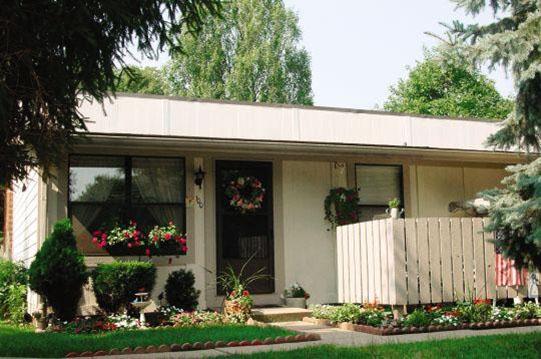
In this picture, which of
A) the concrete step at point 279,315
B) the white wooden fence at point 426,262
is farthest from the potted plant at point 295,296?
the white wooden fence at point 426,262

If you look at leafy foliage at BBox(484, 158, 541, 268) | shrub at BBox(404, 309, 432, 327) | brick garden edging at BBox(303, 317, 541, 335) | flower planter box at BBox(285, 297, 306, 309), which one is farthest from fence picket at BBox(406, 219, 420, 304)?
flower planter box at BBox(285, 297, 306, 309)

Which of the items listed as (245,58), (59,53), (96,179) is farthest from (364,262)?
(245,58)

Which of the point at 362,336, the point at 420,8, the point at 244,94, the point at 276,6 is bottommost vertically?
the point at 362,336

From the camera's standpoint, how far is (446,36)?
7.55 meters

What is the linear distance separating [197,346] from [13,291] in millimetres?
5695

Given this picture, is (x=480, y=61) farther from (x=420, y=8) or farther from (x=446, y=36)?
(x=420, y=8)

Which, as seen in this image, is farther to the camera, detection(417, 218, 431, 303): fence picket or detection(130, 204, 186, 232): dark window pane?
detection(130, 204, 186, 232): dark window pane

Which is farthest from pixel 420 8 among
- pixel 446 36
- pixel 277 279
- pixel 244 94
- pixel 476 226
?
pixel 244 94

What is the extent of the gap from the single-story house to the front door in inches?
0.9

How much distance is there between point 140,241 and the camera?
443 inches

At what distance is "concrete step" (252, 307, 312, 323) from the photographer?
10719 mm

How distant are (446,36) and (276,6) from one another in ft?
93.6

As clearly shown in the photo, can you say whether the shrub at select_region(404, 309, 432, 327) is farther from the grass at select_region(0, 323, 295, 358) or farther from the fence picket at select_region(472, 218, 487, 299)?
the grass at select_region(0, 323, 295, 358)

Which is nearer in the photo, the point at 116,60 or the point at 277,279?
the point at 116,60
